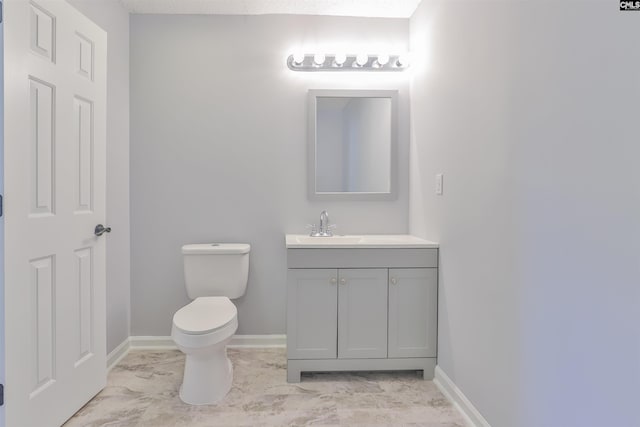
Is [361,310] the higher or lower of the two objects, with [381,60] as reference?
lower

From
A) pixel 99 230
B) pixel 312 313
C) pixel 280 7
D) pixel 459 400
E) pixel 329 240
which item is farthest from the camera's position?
pixel 280 7

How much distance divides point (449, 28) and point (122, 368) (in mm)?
2767

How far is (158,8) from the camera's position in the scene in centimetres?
254

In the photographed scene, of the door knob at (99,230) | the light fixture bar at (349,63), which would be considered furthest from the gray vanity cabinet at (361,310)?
the light fixture bar at (349,63)

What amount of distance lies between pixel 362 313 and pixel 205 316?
0.88m

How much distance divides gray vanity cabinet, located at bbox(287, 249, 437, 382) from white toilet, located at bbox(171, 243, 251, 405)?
38 cm

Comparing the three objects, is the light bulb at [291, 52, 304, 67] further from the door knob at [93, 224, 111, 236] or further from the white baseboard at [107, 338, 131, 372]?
the white baseboard at [107, 338, 131, 372]

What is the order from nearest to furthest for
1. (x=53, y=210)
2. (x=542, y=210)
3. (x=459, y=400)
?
1. (x=542, y=210)
2. (x=53, y=210)
3. (x=459, y=400)

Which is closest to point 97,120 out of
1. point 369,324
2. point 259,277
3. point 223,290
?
point 223,290

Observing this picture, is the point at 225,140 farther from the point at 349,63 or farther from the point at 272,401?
the point at 272,401

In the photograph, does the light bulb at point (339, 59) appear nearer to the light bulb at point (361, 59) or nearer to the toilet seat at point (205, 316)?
the light bulb at point (361, 59)

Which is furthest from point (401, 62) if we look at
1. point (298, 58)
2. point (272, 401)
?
point (272, 401)

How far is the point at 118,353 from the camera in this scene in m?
2.48

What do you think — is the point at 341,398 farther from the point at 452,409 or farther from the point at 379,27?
the point at 379,27
